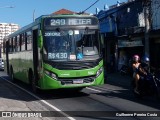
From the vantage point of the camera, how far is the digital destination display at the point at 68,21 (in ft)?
48.1

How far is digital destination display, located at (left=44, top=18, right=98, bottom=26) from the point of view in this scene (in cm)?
1467

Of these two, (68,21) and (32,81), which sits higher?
(68,21)

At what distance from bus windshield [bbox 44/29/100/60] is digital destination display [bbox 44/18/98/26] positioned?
0.33 m

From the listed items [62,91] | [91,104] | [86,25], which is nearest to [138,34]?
[62,91]

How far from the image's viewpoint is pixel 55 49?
1438 centimetres

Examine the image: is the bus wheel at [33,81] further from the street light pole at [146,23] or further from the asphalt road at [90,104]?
the street light pole at [146,23]

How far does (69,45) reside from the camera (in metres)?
14.5

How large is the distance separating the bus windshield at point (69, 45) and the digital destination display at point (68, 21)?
0.33 metres

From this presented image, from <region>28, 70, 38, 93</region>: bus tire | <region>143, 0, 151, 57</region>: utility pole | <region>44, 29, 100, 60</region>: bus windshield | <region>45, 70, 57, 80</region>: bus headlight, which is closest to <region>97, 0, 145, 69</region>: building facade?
<region>143, 0, 151, 57</region>: utility pole

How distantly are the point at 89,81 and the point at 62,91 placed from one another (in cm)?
335

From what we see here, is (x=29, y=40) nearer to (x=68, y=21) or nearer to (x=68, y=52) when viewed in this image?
(x=68, y=21)

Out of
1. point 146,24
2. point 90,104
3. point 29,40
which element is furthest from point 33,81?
point 146,24

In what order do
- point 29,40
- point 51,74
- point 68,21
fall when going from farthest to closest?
point 29,40 → point 68,21 → point 51,74

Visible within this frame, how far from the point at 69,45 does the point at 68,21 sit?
3.34 ft
